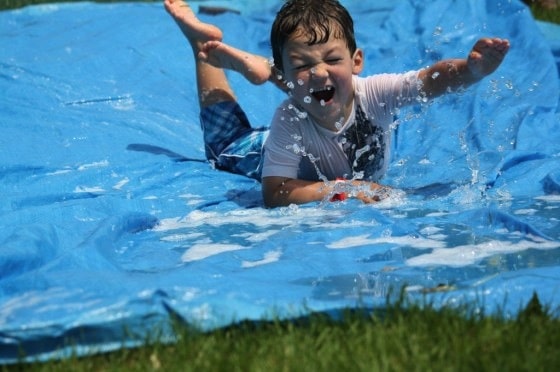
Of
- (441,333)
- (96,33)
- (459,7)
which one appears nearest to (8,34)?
(96,33)

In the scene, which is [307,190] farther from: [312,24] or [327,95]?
[312,24]

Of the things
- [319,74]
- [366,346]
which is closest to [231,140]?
[319,74]

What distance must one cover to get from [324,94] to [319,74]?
10 centimetres

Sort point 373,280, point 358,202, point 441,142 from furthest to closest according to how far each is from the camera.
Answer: point 441,142, point 358,202, point 373,280

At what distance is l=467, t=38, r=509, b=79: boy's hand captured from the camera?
3.60m

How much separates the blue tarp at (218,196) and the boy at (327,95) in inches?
6.2

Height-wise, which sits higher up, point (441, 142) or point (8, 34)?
point (8, 34)

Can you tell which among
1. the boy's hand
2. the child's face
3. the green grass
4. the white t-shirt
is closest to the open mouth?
the child's face

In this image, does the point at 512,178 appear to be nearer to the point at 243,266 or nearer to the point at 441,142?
the point at 441,142

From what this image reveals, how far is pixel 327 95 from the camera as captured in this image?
3857 millimetres

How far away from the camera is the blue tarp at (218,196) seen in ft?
8.57

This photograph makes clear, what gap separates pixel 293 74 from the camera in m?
3.85

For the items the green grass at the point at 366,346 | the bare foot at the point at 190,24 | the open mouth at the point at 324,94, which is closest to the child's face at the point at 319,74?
the open mouth at the point at 324,94

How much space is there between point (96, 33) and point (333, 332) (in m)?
3.86
